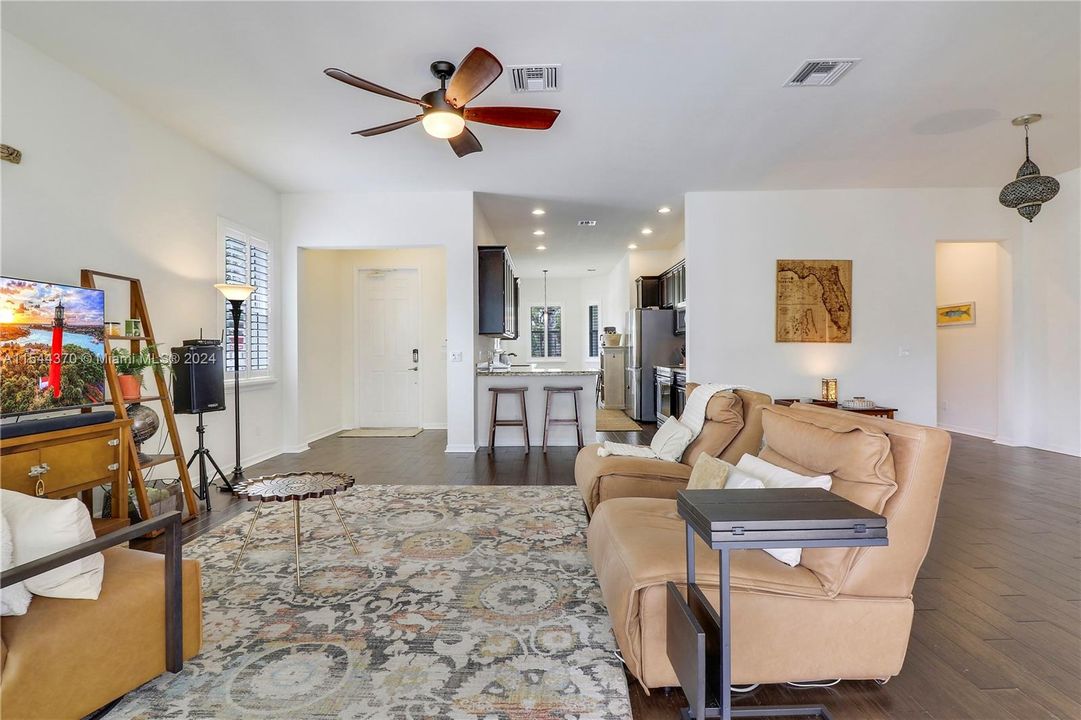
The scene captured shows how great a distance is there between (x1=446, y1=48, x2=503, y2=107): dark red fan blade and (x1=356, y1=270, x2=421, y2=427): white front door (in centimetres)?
472

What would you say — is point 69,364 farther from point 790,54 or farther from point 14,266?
point 790,54

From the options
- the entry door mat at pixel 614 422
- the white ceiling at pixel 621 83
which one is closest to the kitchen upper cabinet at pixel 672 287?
the white ceiling at pixel 621 83

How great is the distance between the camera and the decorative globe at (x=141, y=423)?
123 inches

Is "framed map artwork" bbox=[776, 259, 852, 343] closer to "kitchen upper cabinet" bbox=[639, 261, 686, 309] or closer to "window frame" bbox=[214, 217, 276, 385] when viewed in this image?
"kitchen upper cabinet" bbox=[639, 261, 686, 309]

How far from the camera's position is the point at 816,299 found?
5570 millimetres

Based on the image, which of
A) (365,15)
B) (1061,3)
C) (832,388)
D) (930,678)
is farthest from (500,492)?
(1061,3)

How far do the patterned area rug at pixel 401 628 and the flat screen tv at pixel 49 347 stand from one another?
3.67 ft

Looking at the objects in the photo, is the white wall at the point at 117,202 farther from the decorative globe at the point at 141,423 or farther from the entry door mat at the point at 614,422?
the entry door mat at the point at 614,422

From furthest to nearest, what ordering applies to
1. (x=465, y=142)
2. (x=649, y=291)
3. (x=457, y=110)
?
(x=649, y=291)
(x=465, y=142)
(x=457, y=110)

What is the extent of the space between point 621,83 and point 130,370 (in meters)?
3.88

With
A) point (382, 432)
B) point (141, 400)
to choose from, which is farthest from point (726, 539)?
point (382, 432)

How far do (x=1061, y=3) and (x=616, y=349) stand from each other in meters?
7.34

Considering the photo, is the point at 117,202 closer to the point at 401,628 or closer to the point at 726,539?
the point at 401,628

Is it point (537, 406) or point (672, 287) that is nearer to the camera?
point (537, 406)
